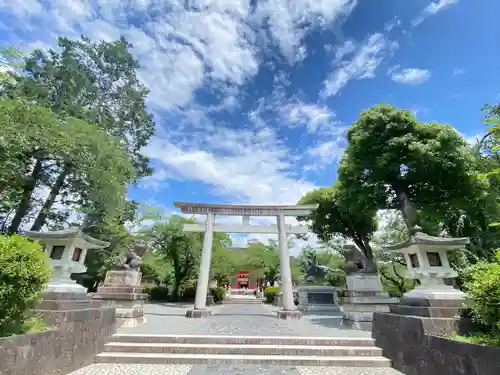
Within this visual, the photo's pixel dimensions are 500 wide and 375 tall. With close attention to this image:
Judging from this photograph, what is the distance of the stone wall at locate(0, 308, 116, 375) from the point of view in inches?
126

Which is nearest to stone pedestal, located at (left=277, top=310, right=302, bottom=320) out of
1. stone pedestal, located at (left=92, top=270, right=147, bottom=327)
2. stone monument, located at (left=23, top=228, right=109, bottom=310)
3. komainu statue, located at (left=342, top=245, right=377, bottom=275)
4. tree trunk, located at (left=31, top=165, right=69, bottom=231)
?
komainu statue, located at (left=342, top=245, right=377, bottom=275)

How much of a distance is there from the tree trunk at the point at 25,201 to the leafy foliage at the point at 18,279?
1195 centimetres

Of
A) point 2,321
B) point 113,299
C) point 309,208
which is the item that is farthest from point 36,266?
point 309,208

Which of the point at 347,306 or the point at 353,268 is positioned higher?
Answer: the point at 353,268

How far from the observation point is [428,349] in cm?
410

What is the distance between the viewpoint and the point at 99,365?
4.96m

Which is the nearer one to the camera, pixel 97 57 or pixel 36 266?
pixel 36 266

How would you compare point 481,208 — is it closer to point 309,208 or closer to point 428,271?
point 309,208

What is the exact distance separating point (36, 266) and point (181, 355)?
3.42 metres

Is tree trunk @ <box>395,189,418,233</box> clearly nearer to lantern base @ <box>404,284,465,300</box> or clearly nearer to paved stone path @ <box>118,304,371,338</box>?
paved stone path @ <box>118,304,371,338</box>

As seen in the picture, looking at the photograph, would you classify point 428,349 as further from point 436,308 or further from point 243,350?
point 243,350

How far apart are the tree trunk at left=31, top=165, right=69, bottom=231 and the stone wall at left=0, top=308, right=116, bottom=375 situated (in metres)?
10.9

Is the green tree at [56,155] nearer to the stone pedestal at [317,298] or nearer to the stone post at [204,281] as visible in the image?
the stone post at [204,281]

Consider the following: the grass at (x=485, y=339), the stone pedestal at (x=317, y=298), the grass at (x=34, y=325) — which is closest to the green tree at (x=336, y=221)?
the stone pedestal at (x=317, y=298)
